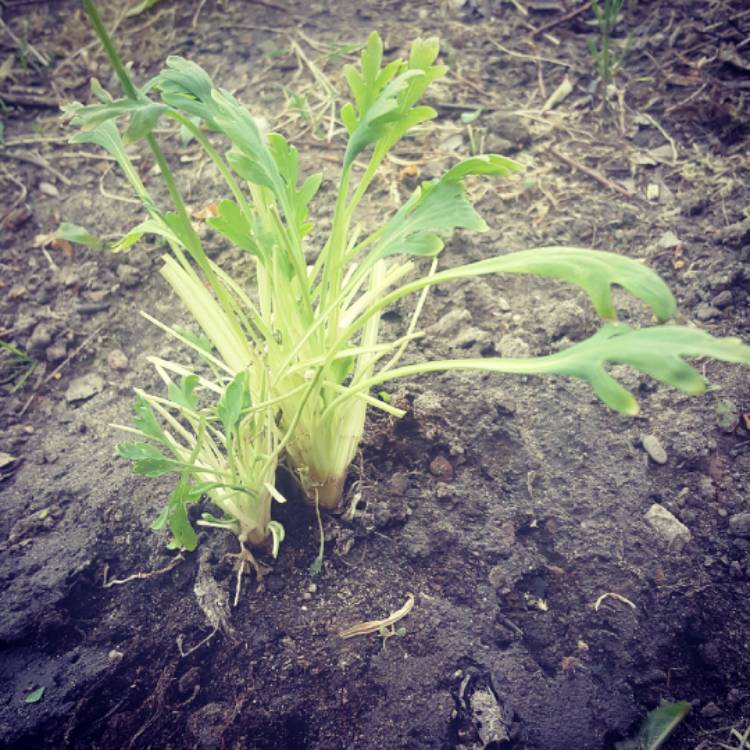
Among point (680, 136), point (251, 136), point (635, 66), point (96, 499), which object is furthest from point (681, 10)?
point (96, 499)

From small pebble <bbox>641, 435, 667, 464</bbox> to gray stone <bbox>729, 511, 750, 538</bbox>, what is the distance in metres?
0.17

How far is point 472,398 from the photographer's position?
137 centimetres

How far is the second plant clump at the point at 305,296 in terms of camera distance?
830mm

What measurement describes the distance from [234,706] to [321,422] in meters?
0.53

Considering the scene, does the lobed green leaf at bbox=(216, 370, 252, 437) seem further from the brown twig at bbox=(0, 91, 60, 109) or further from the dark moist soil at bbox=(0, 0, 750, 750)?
the brown twig at bbox=(0, 91, 60, 109)

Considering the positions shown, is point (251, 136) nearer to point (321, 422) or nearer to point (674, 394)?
point (321, 422)

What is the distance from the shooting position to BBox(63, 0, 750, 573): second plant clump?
83 centimetres

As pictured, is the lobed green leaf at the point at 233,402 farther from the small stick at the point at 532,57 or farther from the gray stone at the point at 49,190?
the small stick at the point at 532,57

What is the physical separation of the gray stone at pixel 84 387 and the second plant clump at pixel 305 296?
0.46m

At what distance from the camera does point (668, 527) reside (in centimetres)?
123

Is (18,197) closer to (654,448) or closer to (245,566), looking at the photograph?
(245,566)

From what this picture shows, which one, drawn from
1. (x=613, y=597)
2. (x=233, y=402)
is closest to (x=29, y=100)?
(x=233, y=402)

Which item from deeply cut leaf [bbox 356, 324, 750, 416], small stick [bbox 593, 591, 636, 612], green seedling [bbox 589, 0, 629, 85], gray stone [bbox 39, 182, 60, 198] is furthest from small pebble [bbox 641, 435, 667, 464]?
gray stone [bbox 39, 182, 60, 198]

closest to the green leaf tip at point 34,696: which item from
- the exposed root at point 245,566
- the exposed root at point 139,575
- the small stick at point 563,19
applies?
the exposed root at point 139,575
